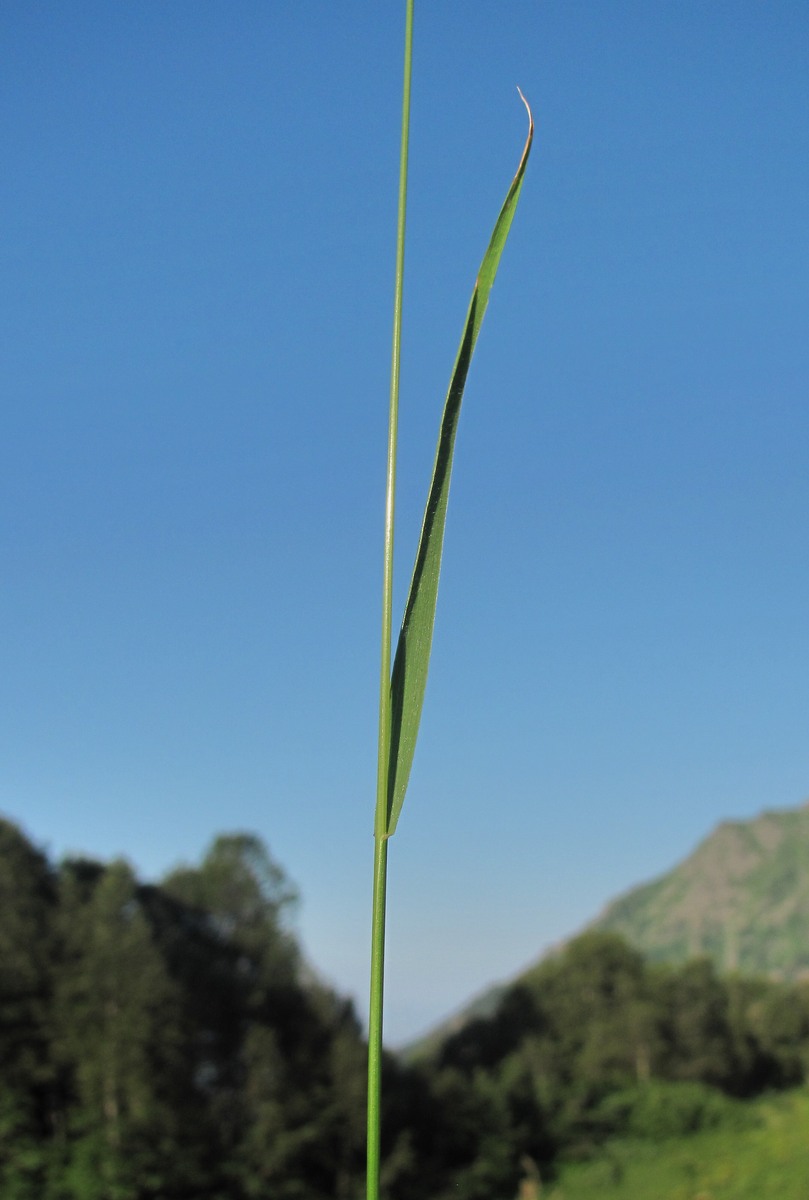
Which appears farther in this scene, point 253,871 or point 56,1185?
point 253,871

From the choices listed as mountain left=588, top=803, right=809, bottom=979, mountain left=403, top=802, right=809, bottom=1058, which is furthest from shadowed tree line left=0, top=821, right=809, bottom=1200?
mountain left=588, top=803, right=809, bottom=979

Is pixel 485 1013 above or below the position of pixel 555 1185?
above

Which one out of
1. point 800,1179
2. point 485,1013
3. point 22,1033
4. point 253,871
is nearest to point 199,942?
point 253,871

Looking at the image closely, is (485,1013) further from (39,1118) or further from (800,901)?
(800,901)

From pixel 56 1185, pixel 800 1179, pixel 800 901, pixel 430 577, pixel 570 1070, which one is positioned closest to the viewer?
pixel 430 577

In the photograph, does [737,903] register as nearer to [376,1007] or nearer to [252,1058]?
[252,1058]

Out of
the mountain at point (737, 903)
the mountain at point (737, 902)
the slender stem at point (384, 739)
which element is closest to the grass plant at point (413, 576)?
the slender stem at point (384, 739)

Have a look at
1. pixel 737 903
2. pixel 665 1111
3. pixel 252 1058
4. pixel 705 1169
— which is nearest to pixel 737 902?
pixel 737 903
